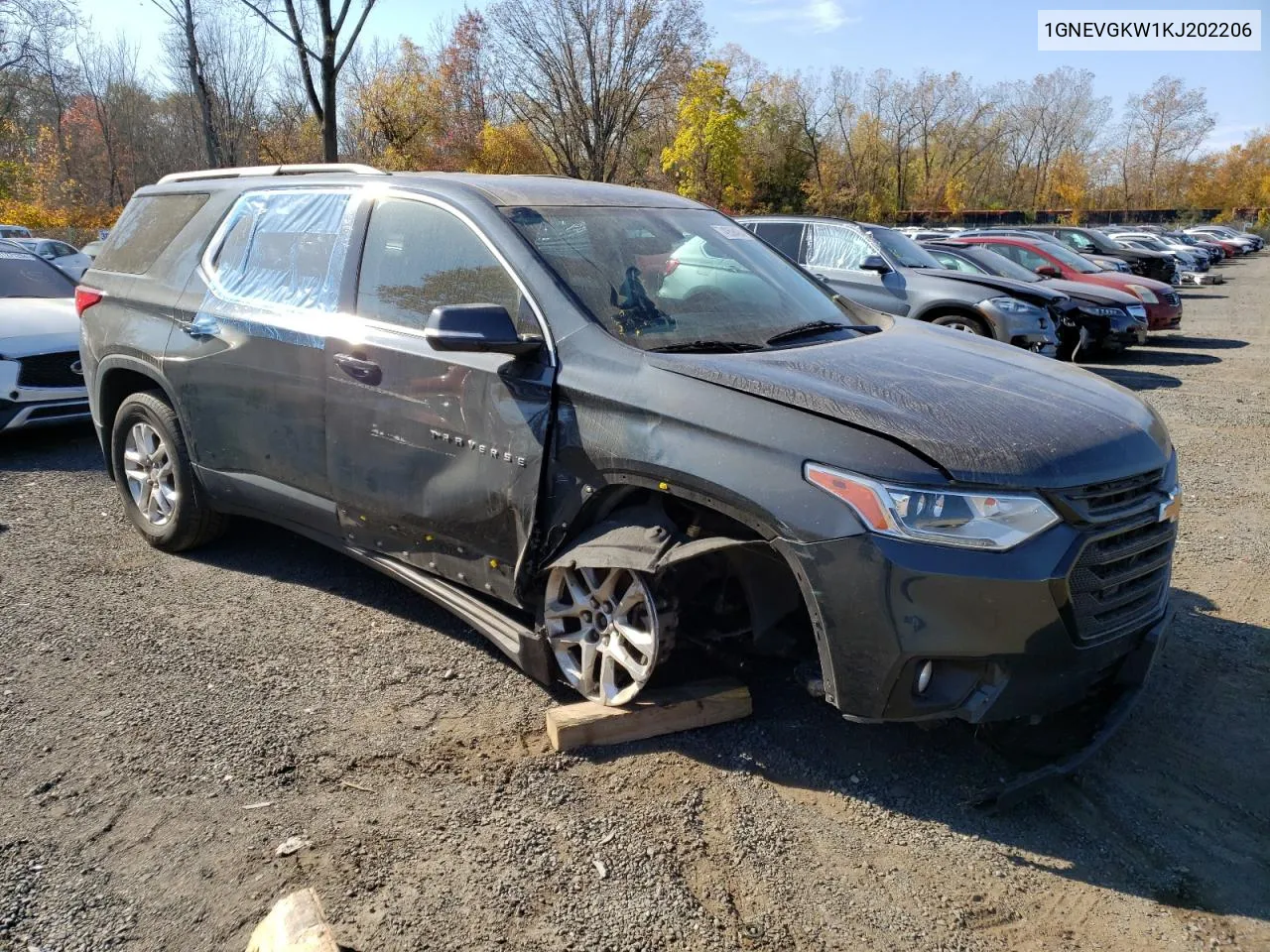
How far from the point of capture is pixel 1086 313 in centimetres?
1275

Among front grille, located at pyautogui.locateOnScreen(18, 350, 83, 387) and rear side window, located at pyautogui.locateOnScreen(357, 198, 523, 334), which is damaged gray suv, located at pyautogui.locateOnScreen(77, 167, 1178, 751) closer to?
rear side window, located at pyautogui.locateOnScreen(357, 198, 523, 334)

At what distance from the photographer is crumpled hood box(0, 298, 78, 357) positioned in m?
7.38

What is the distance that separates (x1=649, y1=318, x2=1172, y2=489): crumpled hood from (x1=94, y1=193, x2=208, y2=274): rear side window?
3.25 meters

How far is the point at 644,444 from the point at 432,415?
97cm

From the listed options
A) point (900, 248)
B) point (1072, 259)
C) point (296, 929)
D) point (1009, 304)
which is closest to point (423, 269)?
point (296, 929)

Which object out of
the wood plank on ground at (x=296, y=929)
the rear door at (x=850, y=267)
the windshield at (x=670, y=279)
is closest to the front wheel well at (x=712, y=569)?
the windshield at (x=670, y=279)

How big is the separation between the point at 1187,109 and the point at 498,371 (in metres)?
88.1

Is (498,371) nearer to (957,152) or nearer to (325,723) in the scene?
(325,723)

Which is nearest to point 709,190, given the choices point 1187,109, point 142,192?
point 142,192

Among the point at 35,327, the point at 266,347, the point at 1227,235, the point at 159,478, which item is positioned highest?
the point at 1227,235

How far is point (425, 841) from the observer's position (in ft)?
9.42

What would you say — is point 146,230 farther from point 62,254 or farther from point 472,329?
point 62,254

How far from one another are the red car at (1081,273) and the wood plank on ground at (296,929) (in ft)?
48.9

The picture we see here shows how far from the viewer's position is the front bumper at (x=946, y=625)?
2.68 meters
